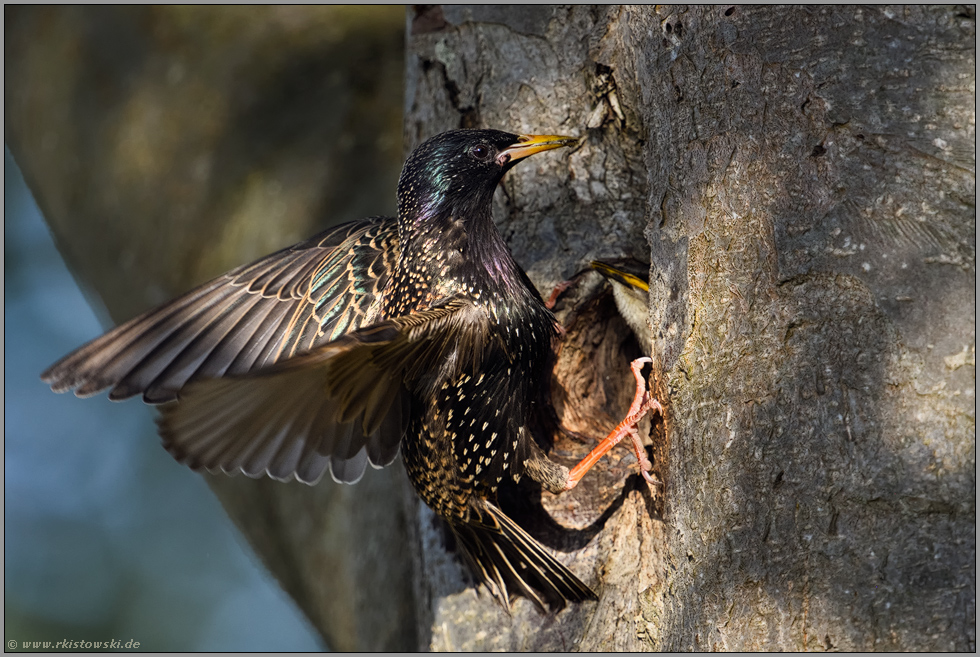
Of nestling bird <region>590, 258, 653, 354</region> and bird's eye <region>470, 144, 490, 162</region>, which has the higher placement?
bird's eye <region>470, 144, 490, 162</region>

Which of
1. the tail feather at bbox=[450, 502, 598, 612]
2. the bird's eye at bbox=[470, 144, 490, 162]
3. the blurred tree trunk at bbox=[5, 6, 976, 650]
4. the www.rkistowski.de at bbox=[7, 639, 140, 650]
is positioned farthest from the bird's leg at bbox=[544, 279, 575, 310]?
the www.rkistowski.de at bbox=[7, 639, 140, 650]

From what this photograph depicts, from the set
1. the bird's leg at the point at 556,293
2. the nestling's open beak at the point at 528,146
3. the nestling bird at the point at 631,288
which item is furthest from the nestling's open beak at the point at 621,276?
the nestling's open beak at the point at 528,146

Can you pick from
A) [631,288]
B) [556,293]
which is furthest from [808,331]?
[556,293]

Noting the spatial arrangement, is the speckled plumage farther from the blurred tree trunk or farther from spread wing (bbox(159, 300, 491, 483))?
the blurred tree trunk

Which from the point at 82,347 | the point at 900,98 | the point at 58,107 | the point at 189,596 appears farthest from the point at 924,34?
the point at 189,596

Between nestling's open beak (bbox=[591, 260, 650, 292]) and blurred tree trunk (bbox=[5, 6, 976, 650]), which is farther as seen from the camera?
nestling's open beak (bbox=[591, 260, 650, 292])

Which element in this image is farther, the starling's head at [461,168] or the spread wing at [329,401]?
the starling's head at [461,168]

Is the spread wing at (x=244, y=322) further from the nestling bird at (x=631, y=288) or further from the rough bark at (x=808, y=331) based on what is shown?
the rough bark at (x=808, y=331)
